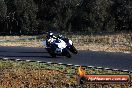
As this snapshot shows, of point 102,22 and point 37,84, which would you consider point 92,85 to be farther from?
point 102,22

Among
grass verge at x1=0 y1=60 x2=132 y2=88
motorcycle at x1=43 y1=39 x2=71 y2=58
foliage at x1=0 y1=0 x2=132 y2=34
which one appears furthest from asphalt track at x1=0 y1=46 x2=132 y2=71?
foliage at x1=0 y1=0 x2=132 y2=34

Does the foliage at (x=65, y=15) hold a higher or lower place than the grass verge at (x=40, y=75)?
lower

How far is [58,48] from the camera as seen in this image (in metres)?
24.0

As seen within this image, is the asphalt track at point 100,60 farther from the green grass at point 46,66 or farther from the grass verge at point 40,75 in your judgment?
the grass verge at point 40,75

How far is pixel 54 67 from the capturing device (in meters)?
20.3

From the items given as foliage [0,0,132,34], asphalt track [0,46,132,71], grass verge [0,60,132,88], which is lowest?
foliage [0,0,132,34]

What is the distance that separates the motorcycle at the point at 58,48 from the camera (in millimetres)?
23891

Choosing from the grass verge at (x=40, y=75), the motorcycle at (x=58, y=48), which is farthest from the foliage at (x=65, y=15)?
the grass verge at (x=40, y=75)

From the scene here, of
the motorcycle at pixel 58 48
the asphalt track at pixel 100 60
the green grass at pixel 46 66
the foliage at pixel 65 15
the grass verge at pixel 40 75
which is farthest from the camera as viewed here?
the foliage at pixel 65 15

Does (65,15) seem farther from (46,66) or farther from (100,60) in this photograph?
(46,66)

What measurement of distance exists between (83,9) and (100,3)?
4.16 meters

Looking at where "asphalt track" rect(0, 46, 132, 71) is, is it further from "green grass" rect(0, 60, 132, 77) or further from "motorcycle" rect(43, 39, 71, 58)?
"green grass" rect(0, 60, 132, 77)

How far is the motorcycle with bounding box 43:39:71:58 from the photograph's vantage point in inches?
941

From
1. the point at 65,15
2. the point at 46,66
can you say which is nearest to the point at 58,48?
the point at 46,66
